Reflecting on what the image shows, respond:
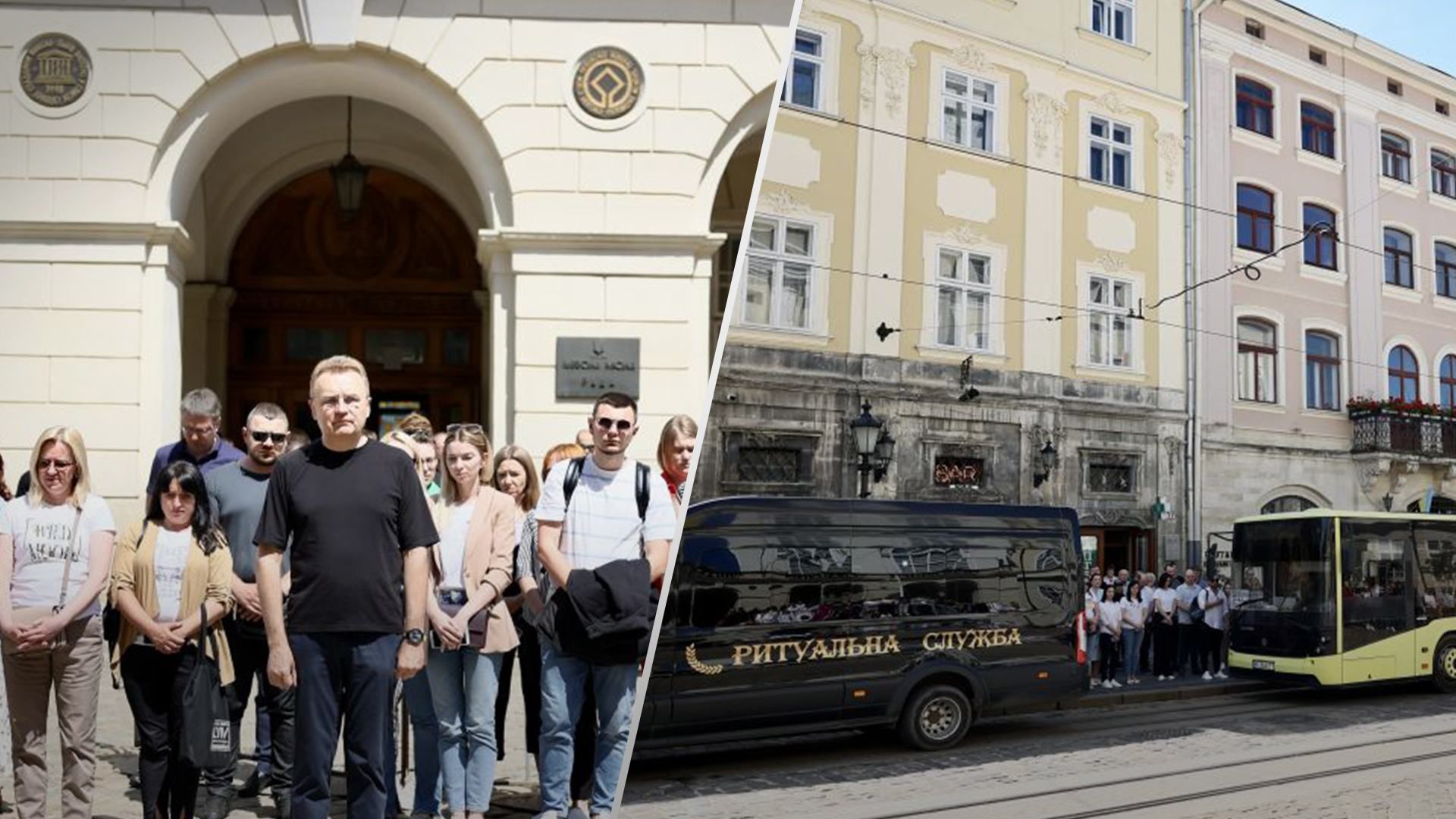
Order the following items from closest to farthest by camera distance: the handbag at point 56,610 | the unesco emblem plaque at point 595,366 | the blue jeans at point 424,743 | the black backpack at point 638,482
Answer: the black backpack at point 638,482 → the blue jeans at point 424,743 → the handbag at point 56,610 → the unesco emblem plaque at point 595,366

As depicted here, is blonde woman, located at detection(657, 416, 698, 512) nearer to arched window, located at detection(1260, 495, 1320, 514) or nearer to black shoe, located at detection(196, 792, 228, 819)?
arched window, located at detection(1260, 495, 1320, 514)

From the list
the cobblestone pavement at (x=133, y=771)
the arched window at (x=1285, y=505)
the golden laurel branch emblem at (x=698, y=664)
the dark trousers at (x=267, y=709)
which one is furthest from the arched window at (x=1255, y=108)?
the dark trousers at (x=267, y=709)

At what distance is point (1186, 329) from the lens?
0.89m

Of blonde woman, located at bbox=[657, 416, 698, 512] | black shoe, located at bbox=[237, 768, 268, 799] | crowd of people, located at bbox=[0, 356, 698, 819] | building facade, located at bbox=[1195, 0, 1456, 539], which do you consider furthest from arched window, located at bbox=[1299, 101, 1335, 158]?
black shoe, located at bbox=[237, 768, 268, 799]

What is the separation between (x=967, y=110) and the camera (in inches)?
33.5

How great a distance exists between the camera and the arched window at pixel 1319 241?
0.90m

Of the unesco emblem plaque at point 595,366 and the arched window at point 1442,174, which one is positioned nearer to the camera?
the arched window at point 1442,174

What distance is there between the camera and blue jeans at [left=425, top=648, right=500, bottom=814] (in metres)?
4.79

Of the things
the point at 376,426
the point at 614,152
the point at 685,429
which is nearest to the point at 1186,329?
the point at 685,429

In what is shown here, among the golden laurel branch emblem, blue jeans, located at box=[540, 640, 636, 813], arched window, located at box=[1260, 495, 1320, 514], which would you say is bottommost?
blue jeans, located at box=[540, 640, 636, 813]

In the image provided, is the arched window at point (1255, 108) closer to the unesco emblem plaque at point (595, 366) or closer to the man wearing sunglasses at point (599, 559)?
the man wearing sunglasses at point (599, 559)

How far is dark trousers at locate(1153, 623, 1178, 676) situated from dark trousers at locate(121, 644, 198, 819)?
4.67m

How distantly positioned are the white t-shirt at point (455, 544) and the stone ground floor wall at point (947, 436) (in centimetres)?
410

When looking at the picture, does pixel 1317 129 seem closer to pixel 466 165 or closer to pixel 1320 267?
pixel 1320 267
